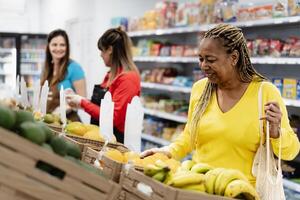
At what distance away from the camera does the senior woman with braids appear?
2.40 m

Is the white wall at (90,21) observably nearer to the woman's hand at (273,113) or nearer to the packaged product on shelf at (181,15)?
the packaged product on shelf at (181,15)

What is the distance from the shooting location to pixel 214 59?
2.39 m

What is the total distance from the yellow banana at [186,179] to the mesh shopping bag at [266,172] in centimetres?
48

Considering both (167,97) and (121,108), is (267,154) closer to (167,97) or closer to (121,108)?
(121,108)

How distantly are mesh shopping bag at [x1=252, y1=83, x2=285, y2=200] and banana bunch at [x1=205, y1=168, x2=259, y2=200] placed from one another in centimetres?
35

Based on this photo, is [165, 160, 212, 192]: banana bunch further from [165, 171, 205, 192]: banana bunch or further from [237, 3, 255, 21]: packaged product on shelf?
[237, 3, 255, 21]: packaged product on shelf

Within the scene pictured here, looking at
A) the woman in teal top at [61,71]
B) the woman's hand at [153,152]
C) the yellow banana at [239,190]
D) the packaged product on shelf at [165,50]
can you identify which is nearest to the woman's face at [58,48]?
the woman in teal top at [61,71]

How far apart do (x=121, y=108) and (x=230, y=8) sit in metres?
2.23

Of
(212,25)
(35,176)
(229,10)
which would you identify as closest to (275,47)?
(229,10)

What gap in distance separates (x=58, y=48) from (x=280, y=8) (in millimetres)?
2048

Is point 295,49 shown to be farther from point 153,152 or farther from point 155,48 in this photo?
point 155,48

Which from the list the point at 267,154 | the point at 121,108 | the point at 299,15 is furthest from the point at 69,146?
the point at 299,15

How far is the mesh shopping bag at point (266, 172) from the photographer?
86.8 inches

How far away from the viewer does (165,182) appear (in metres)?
1.82
